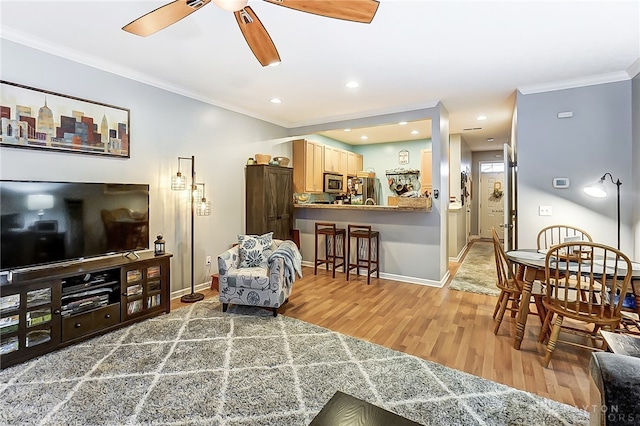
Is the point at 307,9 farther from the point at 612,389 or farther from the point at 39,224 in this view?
the point at 39,224

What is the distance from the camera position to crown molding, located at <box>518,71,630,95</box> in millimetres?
3271

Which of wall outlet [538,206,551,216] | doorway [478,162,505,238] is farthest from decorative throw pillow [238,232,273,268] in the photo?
doorway [478,162,505,238]

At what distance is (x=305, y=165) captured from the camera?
18.9 feet

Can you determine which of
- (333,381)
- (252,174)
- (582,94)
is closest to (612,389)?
(333,381)

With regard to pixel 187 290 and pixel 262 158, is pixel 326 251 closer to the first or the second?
pixel 262 158

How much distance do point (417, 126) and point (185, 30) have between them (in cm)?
428

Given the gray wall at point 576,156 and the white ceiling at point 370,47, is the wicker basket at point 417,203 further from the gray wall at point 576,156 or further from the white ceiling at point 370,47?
the white ceiling at point 370,47

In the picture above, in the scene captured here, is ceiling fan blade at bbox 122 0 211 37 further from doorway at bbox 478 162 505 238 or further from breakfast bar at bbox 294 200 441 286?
doorway at bbox 478 162 505 238

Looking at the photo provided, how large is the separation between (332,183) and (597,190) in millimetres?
4295

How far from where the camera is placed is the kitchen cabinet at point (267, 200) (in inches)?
185

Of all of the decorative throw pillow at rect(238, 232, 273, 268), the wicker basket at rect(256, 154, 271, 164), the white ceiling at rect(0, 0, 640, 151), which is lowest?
the decorative throw pillow at rect(238, 232, 273, 268)

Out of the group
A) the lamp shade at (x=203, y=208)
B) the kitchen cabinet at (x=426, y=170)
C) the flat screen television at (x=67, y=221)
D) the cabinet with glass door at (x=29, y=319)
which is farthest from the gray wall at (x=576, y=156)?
the cabinet with glass door at (x=29, y=319)

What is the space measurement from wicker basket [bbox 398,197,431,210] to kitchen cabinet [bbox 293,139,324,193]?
209cm

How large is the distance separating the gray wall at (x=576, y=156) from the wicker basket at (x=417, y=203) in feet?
3.61
